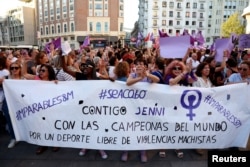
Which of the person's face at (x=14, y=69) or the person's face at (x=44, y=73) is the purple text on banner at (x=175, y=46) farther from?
the person's face at (x=14, y=69)

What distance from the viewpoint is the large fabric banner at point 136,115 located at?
3.96 metres

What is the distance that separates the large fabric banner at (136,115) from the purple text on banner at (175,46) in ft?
1.98

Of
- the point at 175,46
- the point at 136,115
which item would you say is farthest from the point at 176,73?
the point at 136,115

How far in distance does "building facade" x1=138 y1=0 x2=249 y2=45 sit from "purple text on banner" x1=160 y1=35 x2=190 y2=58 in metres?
80.1

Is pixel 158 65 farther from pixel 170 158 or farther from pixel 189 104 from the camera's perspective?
pixel 170 158

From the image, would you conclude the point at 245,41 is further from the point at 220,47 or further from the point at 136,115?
the point at 136,115

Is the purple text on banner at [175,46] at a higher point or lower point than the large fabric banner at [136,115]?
higher

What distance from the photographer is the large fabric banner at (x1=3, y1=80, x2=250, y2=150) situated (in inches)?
156

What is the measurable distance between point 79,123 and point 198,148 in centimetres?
194

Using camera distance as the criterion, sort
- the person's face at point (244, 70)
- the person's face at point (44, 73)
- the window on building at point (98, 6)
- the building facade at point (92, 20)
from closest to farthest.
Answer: the person's face at point (44, 73), the person's face at point (244, 70), the building facade at point (92, 20), the window on building at point (98, 6)

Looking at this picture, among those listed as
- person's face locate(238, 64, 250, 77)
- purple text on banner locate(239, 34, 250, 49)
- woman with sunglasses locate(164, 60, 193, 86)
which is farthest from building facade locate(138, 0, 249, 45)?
woman with sunglasses locate(164, 60, 193, 86)

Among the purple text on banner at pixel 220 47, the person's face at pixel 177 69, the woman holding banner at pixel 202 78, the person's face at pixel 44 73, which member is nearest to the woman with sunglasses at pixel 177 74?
the person's face at pixel 177 69

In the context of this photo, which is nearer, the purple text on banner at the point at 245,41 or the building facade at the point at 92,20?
the purple text on banner at the point at 245,41

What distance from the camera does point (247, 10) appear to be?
2803 centimetres
